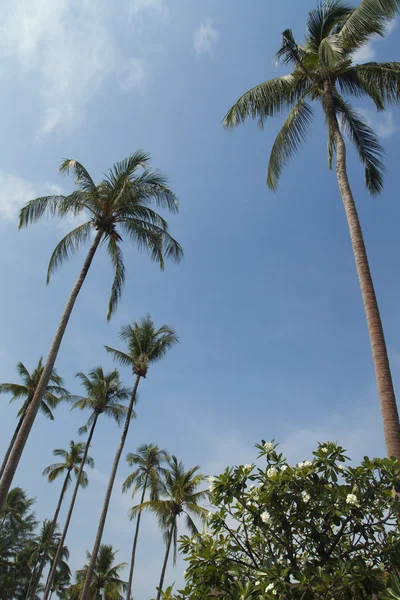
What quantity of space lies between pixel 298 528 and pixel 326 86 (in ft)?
31.4

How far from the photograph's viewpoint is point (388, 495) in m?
4.43

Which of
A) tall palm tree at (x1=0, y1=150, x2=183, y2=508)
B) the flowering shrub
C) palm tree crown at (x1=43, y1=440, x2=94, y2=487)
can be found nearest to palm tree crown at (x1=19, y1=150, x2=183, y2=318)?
tall palm tree at (x1=0, y1=150, x2=183, y2=508)

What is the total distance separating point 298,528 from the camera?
4.70 meters

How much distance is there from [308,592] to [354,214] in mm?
6864

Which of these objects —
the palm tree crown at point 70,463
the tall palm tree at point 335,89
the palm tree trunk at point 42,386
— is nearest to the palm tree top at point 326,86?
the tall palm tree at point 335,89

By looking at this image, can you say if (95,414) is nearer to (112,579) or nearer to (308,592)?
(112,579)

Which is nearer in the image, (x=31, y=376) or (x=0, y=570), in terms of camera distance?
(x=31, y=376)

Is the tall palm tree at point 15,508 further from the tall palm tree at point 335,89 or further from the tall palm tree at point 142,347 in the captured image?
the tall palm tree at point 335,89

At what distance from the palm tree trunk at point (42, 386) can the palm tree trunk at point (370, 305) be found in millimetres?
7611

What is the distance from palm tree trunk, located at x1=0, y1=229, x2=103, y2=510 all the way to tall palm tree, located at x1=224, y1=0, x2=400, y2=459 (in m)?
5.93

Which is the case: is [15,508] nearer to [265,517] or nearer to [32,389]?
[32,389]

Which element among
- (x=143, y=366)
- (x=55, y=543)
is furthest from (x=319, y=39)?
(x=55, y=543)

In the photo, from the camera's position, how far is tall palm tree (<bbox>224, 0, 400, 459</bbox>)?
8.51 metres

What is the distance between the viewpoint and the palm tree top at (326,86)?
30.6 feet
